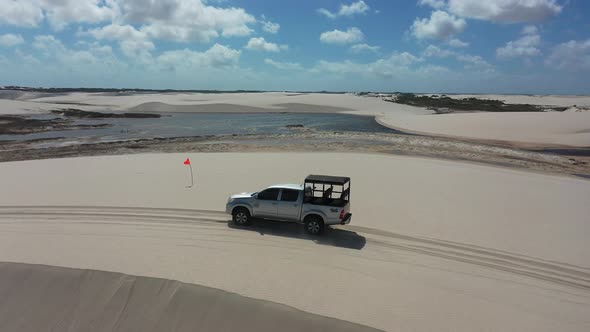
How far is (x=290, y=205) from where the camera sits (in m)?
11.0

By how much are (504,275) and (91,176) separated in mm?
18876

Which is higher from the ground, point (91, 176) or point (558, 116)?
point (558, 116)

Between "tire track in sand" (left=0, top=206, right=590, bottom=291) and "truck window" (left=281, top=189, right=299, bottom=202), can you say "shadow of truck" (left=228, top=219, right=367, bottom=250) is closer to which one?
"tire track in sand" (left=0, top=206, right=590, bottom=291)

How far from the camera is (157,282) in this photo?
785 cm

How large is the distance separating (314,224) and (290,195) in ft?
3.90

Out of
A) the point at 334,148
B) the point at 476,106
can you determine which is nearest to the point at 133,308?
the point at 334,148

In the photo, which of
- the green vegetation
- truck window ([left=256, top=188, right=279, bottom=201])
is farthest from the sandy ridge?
the green vegetation

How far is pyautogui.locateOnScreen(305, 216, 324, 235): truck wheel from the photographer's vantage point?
1066 cm

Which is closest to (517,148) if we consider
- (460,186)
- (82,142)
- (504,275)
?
(460,186)

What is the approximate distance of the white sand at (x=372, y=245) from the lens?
23.9 ft

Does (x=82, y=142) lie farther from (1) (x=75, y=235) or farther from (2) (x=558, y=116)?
(2) (x=558, y=116)

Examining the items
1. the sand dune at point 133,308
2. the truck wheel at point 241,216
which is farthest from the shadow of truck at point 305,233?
the sand dune at point 133,308

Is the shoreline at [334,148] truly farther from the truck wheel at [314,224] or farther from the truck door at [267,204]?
the truck wheel at [314,224]

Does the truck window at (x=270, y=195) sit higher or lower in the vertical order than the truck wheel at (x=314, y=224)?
higher
